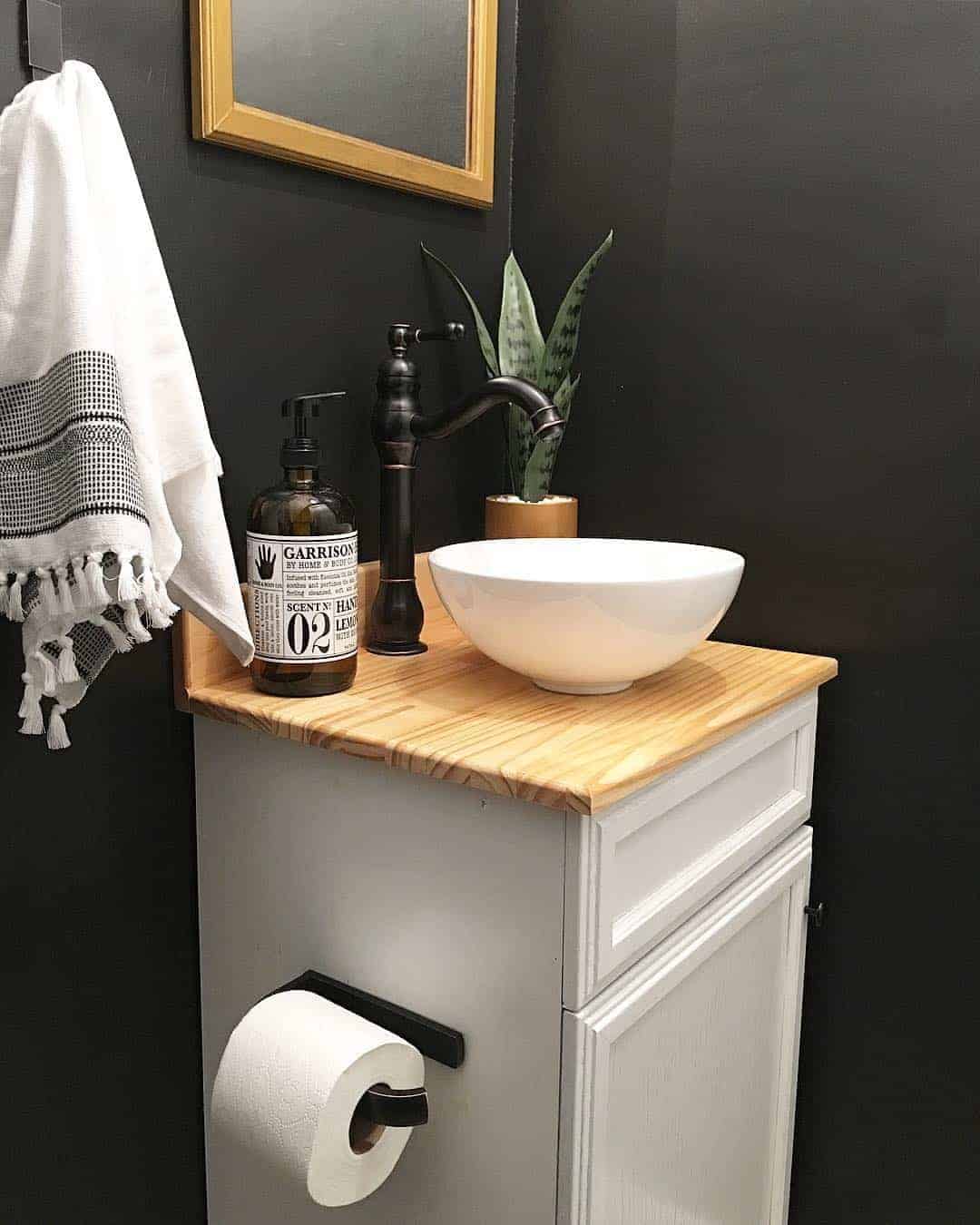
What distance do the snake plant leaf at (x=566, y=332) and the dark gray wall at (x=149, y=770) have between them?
0.21 m

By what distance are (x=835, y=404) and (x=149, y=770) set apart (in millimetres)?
800

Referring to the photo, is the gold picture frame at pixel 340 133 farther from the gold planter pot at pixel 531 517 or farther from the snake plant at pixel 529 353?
the gold planter pot at pixel 531 517

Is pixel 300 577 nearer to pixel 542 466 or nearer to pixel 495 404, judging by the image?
pixel 495 404

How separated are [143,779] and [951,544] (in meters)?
0.84

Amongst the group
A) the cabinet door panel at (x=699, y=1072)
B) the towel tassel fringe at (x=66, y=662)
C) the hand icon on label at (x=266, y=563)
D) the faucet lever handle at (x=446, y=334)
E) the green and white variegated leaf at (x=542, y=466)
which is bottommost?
the cabinet door panel at (x=699, y=1072)

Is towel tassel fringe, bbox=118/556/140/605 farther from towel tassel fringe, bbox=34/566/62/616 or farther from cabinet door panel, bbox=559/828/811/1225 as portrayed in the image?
cabinet door panel, bbox=559/828/811/1225

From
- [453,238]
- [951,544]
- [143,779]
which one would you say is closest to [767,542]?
[951,544]

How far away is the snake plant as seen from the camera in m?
1.25

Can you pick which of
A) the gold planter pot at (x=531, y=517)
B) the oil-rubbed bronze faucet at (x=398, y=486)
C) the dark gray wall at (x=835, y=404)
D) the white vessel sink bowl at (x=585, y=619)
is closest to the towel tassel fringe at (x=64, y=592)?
the white vessel sink bowl at (x=585, y=619)

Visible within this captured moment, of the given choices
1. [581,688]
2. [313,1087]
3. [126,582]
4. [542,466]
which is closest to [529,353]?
[542,466]

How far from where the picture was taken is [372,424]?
1.12 meters

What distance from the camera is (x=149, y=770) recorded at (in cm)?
100

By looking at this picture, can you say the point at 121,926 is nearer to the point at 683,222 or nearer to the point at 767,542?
the point at 767,542

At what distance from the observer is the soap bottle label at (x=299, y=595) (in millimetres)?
940
